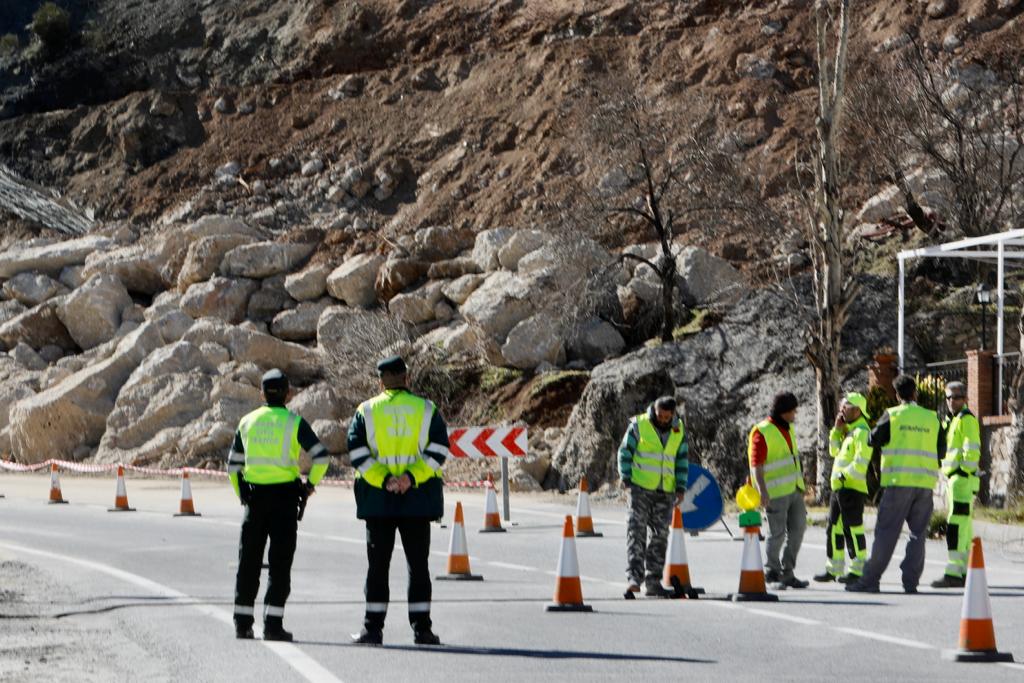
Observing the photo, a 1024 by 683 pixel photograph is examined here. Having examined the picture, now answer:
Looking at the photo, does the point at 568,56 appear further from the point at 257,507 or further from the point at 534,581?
the point at 257,507

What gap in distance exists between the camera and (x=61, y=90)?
2591 inches

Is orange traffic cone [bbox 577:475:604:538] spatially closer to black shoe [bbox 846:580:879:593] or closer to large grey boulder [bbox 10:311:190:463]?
black shoe [bbox 846:580:879:593]

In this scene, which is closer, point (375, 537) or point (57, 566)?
point (375, 537)

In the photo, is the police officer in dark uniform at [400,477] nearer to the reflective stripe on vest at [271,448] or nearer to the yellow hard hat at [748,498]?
the reflective stripe on vest at [271,448]

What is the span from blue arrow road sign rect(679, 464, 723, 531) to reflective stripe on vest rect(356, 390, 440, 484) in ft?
13.4

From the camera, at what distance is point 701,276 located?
37.8m

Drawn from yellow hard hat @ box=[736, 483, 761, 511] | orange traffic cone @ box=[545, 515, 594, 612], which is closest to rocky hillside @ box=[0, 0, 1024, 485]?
yellow hard hat @ box=[736, 483, 761, 511]

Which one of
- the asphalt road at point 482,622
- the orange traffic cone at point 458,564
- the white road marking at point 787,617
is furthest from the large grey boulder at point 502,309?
the white road marking at point 787,617

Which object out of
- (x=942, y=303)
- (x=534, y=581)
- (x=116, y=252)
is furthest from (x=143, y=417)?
(x=534, y=581)

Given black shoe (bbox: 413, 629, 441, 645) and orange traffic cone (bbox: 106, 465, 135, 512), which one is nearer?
black shoe (bbox: 413, 629, 441, 645)

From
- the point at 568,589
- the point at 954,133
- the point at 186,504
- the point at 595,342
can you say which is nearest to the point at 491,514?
the point at 186,504

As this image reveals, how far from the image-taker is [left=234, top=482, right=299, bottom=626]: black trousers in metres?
11.0

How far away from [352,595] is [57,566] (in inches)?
176

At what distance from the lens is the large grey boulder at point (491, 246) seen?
136 ft
